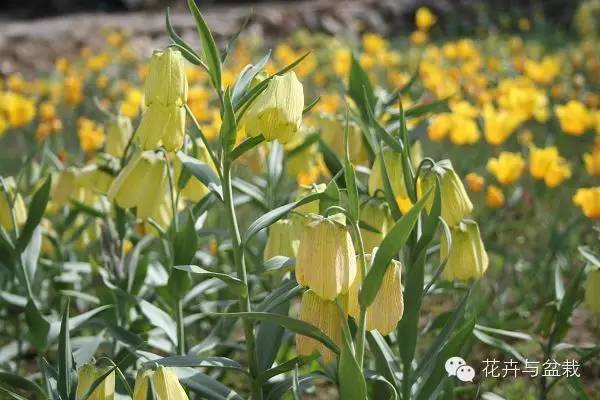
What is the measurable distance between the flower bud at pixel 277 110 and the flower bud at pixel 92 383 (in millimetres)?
406

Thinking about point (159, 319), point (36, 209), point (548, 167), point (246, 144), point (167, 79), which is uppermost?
point (167, 79)

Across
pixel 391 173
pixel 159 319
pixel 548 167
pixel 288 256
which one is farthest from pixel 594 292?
pixel 548 167

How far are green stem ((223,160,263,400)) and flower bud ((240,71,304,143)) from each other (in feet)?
0.36

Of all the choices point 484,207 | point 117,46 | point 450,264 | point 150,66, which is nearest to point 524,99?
point 484,207

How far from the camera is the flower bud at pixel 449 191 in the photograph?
1.41 meters

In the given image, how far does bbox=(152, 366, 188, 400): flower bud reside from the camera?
3.76 ft

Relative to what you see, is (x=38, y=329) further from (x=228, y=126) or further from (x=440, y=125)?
(x=440, y=125)

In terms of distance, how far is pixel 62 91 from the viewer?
4535 millimetres

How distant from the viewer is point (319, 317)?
1.24 meters

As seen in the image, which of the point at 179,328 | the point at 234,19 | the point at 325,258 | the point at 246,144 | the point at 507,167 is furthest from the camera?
the point at 234,19

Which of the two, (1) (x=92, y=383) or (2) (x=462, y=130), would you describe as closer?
(1) (x=92, y=383)

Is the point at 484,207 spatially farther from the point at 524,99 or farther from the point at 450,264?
the point at 450,264

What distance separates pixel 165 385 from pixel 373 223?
1.57 feet

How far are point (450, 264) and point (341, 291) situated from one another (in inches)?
14.0
